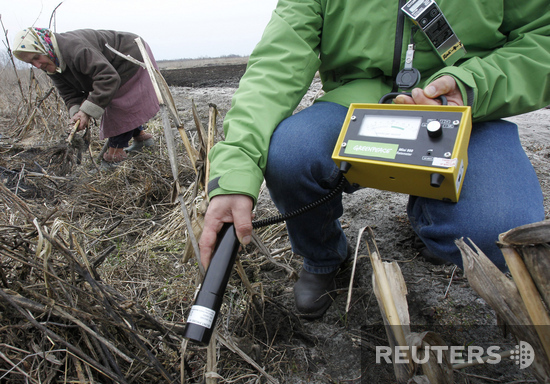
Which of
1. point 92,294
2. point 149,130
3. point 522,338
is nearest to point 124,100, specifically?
point 149,130

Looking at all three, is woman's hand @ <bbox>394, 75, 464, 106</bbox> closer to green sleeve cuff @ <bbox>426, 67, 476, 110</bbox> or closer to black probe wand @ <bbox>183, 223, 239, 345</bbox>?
green sleeve cuff @ <bbox>426, 67, 476, 110</bbox>

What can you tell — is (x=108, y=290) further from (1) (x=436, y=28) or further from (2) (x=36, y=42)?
(2) (x=36, y=42)

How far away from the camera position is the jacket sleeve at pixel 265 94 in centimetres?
104

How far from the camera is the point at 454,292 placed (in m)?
1.35

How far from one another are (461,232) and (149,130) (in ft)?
13.5

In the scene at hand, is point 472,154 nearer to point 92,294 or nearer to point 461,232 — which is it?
point 461,232

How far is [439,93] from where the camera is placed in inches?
41.2

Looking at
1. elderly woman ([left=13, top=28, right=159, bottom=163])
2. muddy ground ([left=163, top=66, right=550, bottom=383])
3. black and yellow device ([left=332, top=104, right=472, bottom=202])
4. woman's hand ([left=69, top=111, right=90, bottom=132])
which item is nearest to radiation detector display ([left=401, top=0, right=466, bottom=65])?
black and yellow device ([left=332, top=104, right=472, bottom=202])

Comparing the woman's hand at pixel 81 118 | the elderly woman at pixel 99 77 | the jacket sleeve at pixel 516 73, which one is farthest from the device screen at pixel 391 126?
the woman's hand at pixel 81 118

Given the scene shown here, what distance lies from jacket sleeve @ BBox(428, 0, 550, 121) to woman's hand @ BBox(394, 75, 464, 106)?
0.03 metres

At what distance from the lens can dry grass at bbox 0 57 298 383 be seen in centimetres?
91

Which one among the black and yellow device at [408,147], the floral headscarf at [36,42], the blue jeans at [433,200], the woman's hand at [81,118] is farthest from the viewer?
the woman's hand at [81,118]

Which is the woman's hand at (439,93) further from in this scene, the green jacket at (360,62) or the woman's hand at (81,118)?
the woman's hand at (81,118)

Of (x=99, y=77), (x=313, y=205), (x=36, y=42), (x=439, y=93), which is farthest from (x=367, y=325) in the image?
(x=36, y=42)
